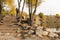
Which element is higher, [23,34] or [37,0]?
[37,0]

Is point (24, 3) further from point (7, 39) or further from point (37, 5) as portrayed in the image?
point (7, 39)

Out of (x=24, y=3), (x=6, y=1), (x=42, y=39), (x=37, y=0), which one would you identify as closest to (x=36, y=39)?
(x=42, y=39)

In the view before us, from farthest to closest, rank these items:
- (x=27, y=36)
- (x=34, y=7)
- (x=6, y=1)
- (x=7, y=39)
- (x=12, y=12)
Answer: (x=12, y=12)
(x=6, y=1)
(x=34, y=7)
(x=27, y=36)
(x=7, y=39)

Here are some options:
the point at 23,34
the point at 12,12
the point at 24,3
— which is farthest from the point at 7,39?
the point at 12,12

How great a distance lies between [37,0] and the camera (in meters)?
32.2

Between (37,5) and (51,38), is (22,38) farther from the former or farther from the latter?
(37,5)

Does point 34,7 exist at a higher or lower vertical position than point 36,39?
higher

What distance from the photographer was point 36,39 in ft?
72.6

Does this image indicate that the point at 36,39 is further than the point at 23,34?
No

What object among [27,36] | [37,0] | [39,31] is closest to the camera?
[27,36]

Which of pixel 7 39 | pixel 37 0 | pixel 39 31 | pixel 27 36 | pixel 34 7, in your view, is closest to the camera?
pixel 7 39

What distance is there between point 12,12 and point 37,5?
87.6 feet

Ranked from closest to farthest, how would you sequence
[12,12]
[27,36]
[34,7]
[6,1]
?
[27,36], [34,7], [6,1], [12,12]

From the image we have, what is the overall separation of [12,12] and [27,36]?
36942 millimetres
